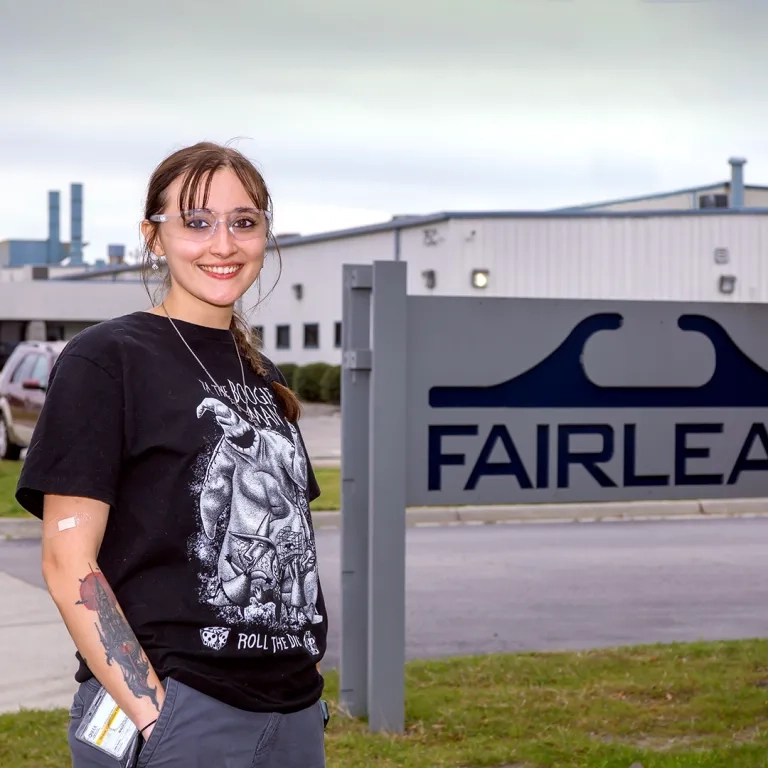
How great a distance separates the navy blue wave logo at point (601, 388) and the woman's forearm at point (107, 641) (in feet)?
13.3

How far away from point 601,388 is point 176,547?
464 cm

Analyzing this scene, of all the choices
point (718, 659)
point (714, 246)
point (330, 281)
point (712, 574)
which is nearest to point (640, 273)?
point (714, 246)

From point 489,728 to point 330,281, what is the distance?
1489 inches

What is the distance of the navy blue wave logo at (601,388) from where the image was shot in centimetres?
647

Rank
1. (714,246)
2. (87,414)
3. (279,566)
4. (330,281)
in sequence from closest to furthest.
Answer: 1. (87,414)
2. (279,566)
3. (714,246)
4. (330,281)

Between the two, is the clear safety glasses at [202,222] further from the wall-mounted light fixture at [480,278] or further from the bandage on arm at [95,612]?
the wall-mounted light fixture at [480,278]

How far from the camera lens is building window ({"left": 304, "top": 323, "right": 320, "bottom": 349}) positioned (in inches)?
1751

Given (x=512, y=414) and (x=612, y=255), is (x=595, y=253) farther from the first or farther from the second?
(x=512, y=414)

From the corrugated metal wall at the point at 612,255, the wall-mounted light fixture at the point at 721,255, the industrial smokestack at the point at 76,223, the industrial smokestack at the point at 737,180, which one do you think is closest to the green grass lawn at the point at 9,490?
the corrugated metal wall at the point at 612,255

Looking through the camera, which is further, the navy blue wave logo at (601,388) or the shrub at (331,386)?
the shrub at (331,386)

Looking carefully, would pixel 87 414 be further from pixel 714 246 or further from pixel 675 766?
pixel 714 246

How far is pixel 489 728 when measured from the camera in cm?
579

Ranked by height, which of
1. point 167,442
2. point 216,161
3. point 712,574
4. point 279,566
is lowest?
point 712,574

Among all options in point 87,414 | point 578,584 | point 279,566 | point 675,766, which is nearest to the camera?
point 87,414
